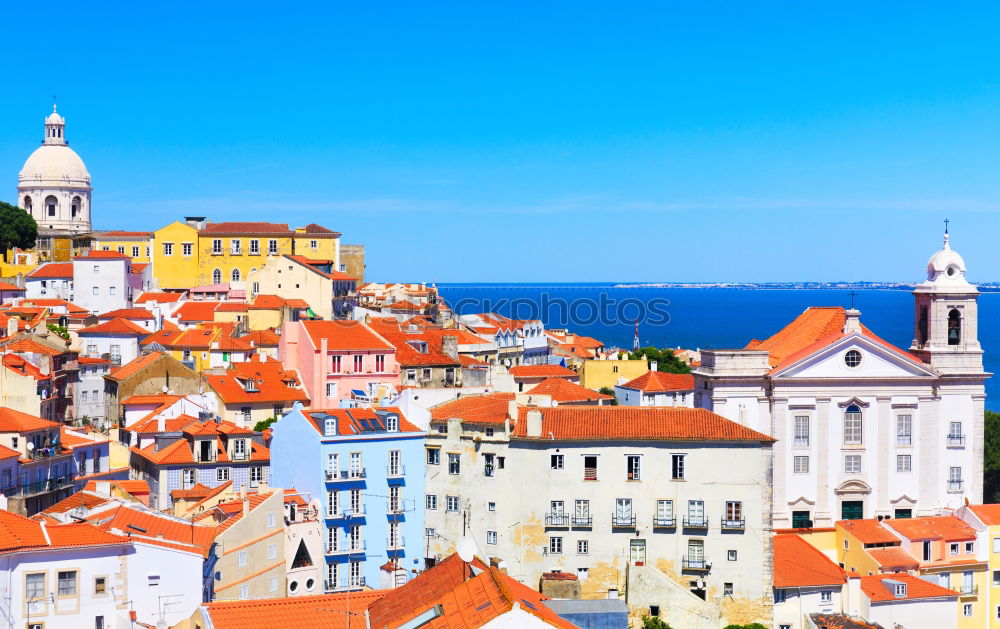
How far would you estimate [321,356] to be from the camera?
57.4 metres

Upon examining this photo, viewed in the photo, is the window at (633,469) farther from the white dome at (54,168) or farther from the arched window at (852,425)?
the white dome at (54,168)

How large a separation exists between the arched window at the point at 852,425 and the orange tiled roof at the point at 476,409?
12.8 metres

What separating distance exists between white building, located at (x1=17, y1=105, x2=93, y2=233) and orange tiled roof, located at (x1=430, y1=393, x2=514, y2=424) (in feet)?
238

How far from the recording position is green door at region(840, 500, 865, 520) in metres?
46.2

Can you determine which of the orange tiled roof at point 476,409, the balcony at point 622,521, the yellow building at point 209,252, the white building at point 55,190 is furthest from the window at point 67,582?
the white building at point 55,190

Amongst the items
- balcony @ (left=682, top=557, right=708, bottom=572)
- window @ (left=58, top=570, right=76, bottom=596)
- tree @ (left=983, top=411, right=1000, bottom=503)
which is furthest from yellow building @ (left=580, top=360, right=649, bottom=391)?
window @ (left=58, top=570, right=76, bottom=596)

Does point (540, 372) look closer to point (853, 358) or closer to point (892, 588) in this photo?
point (853, 358)

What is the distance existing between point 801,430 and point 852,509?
343 cm

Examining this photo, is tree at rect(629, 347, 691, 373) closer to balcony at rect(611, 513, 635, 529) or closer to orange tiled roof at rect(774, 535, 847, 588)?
orange tiled roof at rect(774, 535, 847, 588)

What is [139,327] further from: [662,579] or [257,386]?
[662,579]

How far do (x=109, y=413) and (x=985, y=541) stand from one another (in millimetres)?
Answer: 37379

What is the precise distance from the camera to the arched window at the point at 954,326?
48.5 metres

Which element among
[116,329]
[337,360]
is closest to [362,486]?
[337,360]

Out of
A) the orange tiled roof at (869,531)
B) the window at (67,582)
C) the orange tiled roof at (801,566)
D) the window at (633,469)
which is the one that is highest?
the window at (633,469)
